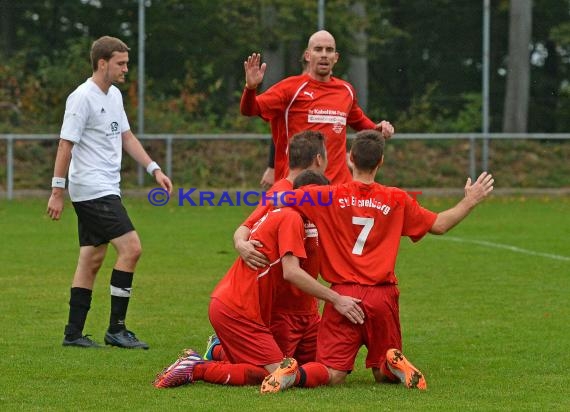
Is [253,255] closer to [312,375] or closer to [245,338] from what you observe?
[245,338]

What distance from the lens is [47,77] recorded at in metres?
25.2

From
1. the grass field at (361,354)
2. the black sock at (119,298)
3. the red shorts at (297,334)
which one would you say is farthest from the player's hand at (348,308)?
the black sock at (119,298)

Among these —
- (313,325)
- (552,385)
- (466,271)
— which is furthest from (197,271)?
(552,385)

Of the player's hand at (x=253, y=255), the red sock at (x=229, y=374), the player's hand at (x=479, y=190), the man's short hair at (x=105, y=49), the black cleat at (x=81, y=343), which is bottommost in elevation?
the black cleat at (x=81, y=343)

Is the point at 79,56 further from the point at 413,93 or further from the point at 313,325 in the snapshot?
the point at 313,325

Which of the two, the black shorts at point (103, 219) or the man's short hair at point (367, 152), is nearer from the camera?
the man's short hair at point (367, 152)

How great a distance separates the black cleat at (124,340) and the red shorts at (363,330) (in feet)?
5.44

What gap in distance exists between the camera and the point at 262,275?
7008mm

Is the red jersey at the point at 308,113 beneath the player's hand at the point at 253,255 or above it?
above

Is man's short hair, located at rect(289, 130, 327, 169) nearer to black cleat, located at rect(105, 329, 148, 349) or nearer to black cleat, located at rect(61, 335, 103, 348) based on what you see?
black cleat, located at rect(105, 329, 148, 349)

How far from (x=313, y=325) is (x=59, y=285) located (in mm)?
4692

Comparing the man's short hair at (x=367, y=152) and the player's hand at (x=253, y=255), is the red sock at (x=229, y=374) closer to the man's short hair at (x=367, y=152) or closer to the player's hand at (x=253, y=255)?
the player's hand at (x=253, y=255)

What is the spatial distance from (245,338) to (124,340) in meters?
1.62

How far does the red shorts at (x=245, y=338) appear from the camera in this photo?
6961 mm
